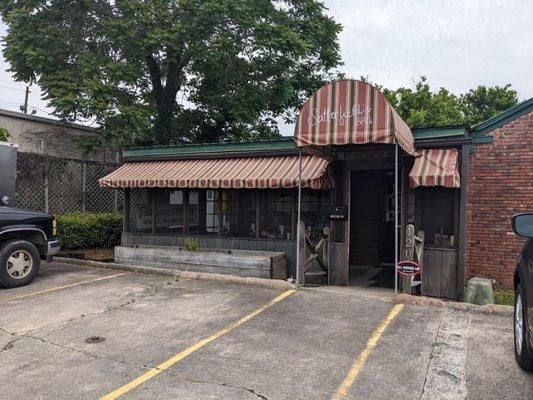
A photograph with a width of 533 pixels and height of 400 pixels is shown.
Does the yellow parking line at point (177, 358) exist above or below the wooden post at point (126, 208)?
below

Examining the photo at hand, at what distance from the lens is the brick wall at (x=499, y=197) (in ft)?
29.4

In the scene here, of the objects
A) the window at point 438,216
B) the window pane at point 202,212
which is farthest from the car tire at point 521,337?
the window pane at point 202,212

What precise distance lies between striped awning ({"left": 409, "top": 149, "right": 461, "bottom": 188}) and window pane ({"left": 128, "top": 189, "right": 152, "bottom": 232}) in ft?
23.6

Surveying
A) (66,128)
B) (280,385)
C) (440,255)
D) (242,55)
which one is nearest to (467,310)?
(440,255)

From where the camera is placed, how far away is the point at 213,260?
382 inches

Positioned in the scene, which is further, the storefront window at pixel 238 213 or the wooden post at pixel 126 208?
the wooden post at pixel 126 208

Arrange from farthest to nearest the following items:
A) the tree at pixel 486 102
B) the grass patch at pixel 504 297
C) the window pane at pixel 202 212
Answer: the tree at pixel 486 102, the window pane at pixel 202 212, the grass patch at pixel 504 297

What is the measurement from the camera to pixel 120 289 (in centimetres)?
798

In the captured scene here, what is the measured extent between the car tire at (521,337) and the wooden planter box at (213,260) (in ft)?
17.0

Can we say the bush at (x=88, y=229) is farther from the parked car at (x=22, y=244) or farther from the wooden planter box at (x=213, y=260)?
the parked car at (x=22, y=244)

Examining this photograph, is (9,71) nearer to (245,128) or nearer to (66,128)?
(66,128)

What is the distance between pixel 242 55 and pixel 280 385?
15.4 meters

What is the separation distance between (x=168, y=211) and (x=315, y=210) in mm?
4233

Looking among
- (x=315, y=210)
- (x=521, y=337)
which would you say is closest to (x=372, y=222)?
(x=315, y=210)
